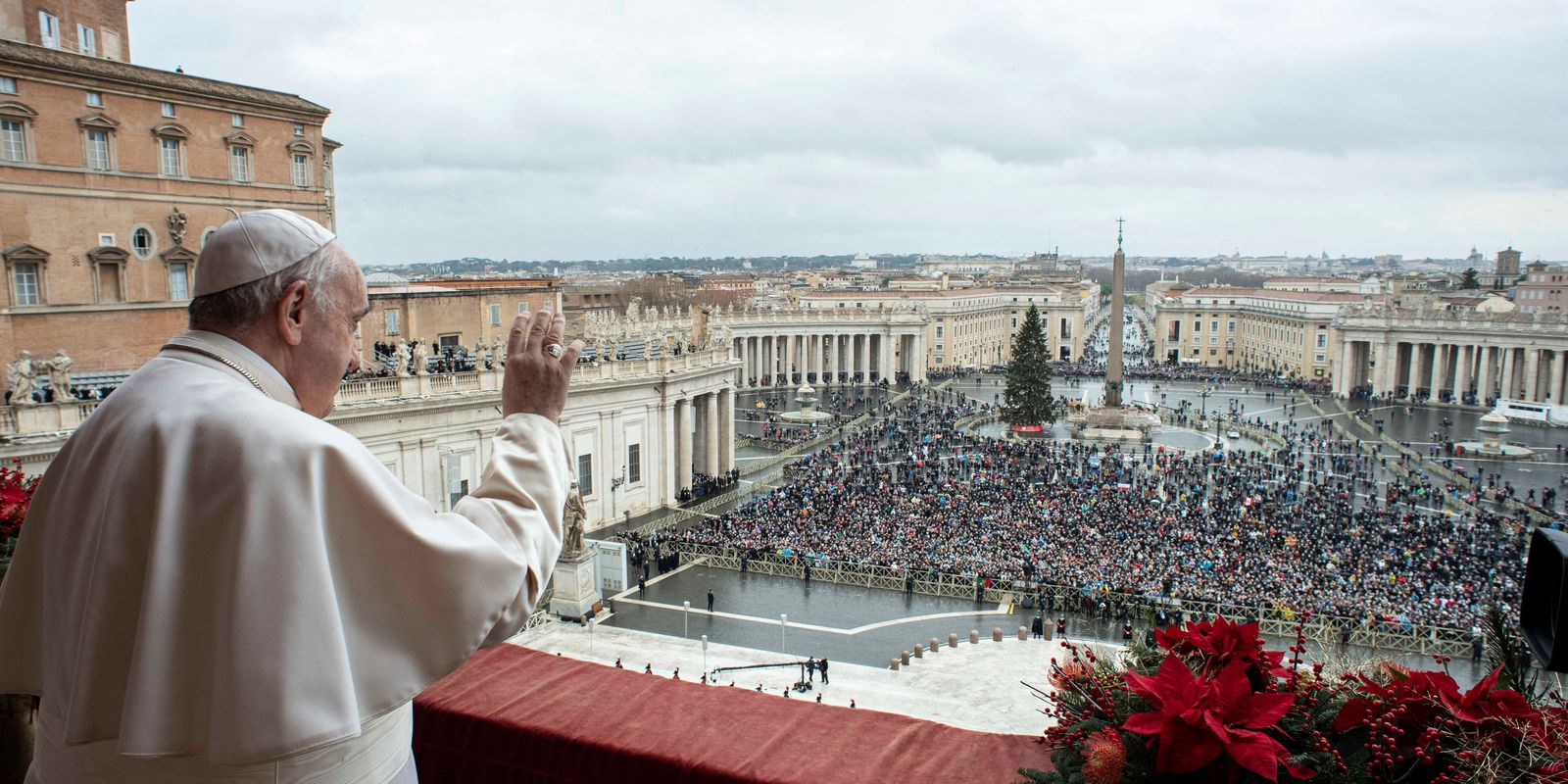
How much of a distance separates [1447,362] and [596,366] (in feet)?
222

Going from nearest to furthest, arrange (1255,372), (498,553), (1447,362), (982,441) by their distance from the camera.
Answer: (498,553) < (982,441) < (1447,362) < (1255,372)

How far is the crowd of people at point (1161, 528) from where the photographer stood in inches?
903

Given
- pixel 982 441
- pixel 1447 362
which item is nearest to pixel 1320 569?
pixel 982 441

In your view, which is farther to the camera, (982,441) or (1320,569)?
(982,441)

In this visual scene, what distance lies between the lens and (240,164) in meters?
27.3

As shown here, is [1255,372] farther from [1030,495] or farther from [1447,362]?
[1030,495]

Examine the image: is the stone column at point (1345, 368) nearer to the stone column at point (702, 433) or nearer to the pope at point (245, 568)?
the stone column at point (702, 433)

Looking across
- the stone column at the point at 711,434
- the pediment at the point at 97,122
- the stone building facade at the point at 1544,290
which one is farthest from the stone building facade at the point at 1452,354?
the pediment at the point at 97,122

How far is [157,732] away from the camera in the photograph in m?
1.86

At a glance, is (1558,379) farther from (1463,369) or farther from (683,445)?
(683,445)

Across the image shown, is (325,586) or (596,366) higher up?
(325,586)

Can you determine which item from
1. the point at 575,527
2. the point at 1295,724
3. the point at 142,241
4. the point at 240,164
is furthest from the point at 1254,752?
the point at 240,164

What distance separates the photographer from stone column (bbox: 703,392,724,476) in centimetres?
3775

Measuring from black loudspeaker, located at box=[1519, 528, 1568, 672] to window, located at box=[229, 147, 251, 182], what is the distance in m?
30.5
